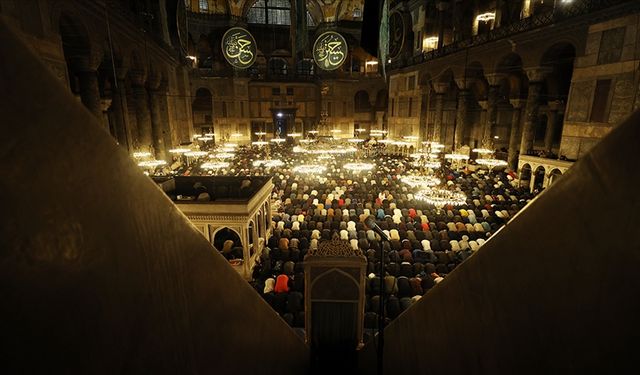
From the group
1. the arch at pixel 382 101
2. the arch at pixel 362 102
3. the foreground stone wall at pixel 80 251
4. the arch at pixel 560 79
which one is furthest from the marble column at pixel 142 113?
the arch at pixel 382 101

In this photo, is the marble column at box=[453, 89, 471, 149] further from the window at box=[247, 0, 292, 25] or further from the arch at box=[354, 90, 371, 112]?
the window at box=[247, 0, 292, 25]

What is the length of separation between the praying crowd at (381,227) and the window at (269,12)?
19.2m

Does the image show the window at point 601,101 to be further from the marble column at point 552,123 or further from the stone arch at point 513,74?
the marble column at point 552,123

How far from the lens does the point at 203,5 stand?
25.5 meters

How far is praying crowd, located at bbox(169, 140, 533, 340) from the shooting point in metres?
6.26

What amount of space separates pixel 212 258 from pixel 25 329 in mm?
565

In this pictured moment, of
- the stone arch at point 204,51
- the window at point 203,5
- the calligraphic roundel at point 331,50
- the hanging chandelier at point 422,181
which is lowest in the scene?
the hanging chandelier at point 422,181

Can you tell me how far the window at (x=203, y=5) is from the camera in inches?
993

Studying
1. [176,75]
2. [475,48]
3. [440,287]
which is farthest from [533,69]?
[176,75]

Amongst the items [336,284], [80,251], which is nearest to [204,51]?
[336,284]

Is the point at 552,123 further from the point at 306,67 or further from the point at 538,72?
the point at 306,67

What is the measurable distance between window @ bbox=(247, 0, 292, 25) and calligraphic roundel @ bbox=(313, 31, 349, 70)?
14.7 meters

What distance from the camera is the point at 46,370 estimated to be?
568 mm

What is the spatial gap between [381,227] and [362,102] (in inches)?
897
